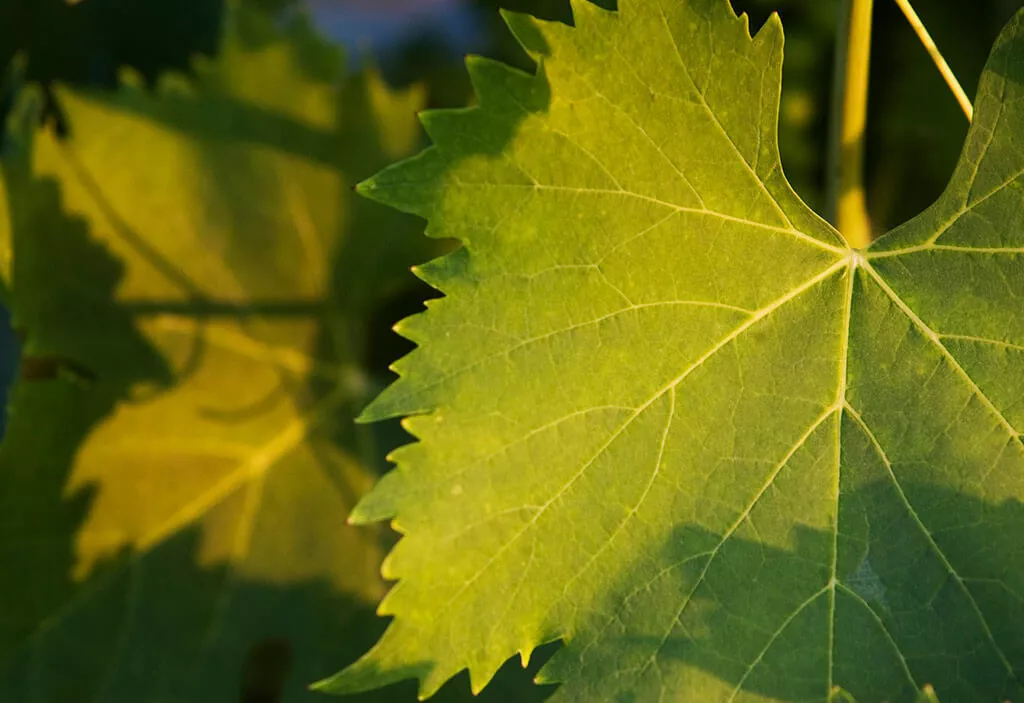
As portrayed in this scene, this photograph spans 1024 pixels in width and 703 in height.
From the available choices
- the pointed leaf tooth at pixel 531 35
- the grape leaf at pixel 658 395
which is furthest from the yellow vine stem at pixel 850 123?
the pointed leaf tooth at pixel 531 35

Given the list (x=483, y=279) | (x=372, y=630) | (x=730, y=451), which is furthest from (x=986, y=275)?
(x=372, y=630)

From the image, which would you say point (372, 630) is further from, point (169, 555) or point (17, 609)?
point (17, 609)

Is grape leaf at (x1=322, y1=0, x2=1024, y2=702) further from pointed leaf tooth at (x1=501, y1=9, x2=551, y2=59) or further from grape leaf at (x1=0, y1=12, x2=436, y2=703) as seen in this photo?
grape leaf at (x1=0, y1=12, x2=436, y2=703)

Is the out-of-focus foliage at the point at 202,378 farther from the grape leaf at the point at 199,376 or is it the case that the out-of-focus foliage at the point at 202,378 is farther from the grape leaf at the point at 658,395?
the grape leaf at the point at 658,395

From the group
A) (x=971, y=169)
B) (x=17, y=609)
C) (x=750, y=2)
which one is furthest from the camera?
(x=750, y=2)

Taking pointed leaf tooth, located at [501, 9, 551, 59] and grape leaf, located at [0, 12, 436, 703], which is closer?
pointed leaf tooth, located at [501, 9, 551, 59]

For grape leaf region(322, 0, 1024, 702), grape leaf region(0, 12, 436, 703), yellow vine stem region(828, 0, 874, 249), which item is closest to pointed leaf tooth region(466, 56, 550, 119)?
grape leaf region(322, 0, 1024, 702)
